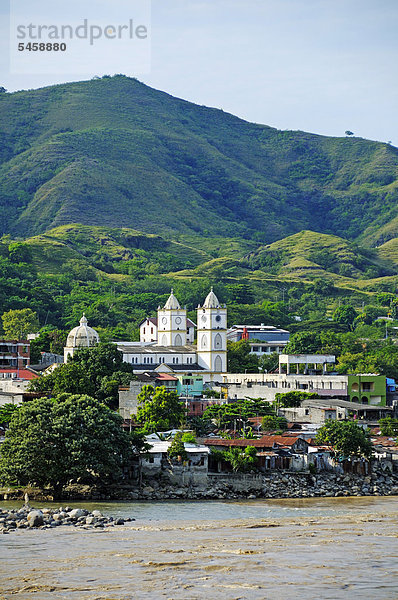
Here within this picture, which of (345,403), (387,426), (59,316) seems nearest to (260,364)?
(345,403)

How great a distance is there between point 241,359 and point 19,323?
2859 cm

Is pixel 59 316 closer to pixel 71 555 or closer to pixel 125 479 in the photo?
pixel 125 479

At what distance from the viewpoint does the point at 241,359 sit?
94875 mm

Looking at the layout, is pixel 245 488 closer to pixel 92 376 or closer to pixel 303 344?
pixel 92 376

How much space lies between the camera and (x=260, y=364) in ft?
310

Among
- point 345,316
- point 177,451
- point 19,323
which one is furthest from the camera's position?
point 345,316

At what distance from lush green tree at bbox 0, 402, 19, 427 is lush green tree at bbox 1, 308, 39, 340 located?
50.2 m

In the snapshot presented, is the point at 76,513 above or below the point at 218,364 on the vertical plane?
below

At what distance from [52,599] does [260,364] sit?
2668 inches

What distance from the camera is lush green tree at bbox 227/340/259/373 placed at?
91.2m

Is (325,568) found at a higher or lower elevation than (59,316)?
lower

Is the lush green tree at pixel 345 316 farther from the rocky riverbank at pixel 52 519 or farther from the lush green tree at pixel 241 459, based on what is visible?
the rocky riverbank at pixel 52 519

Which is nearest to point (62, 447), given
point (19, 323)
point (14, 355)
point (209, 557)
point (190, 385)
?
point (209, 557)

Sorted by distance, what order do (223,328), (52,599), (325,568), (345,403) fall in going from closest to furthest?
(52,599) → (325,568) → (345,403) → (223,328)
